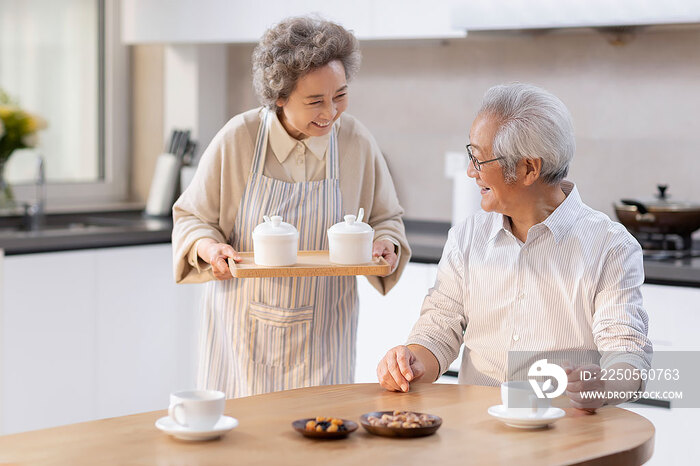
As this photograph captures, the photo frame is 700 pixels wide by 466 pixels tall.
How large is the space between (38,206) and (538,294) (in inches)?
102

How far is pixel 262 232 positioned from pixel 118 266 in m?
1.66

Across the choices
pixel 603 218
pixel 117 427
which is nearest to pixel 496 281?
pixel 603 218

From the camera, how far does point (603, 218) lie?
213cm

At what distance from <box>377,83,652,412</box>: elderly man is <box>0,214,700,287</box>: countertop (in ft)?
3.24

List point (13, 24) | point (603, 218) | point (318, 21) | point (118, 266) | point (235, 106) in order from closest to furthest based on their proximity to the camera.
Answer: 1. point (603, 218)
2. point (318, 21)
3. point (118, 266)
4. point (13, 24)
5. point (235, 106)

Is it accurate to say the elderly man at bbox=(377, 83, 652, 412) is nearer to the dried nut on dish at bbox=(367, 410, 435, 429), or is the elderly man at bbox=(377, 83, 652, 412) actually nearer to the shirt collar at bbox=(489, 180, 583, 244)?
the shirt collar at bbox=(489, 180, 583, 244)

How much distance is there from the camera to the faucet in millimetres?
4074

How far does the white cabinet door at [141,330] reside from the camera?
372 centimetres

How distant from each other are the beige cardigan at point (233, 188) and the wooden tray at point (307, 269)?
0.19 m

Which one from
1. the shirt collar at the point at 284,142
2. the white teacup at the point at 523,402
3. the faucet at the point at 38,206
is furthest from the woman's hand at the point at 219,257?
the faucet at the point at 38,206

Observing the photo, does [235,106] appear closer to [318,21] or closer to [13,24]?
[13,24]

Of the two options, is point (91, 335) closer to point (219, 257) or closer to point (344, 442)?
point (219, 257)

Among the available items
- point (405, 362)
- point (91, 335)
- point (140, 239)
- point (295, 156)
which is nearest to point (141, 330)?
point (91, 335)

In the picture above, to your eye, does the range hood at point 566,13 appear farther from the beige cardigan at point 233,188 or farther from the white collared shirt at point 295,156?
the white collared shirt at point 295,156
